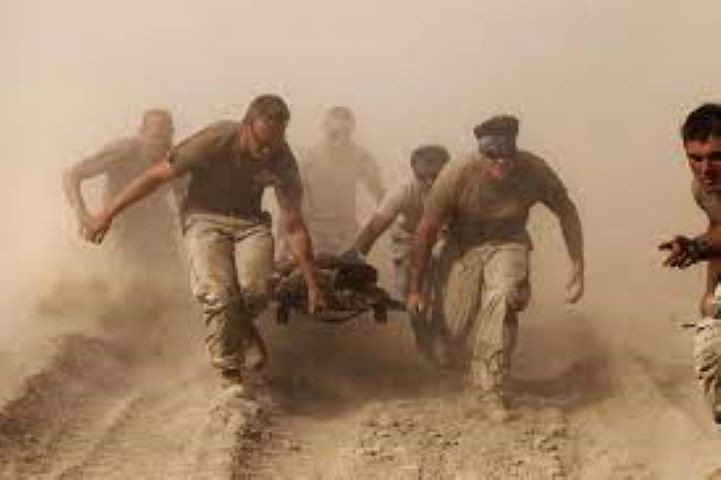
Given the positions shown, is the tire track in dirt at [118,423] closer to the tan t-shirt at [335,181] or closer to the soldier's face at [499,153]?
the soldier's face at [499,153]

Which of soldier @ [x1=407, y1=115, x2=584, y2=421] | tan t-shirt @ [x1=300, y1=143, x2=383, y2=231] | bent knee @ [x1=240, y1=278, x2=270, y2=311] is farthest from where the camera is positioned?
tan t-shirt @ [x1=300, y1=143, x2=383, y2=231]

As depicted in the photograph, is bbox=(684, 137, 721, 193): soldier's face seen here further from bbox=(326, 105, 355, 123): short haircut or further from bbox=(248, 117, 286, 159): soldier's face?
bbox=(326, 105, 355, 123): short haircut

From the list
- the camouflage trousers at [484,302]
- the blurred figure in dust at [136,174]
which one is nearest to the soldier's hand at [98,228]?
the camouflage trousers at [484,302]

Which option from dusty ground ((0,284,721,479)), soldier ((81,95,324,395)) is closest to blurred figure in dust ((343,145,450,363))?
dusty ground ((0,284,721,479))

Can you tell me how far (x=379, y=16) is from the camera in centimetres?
2358

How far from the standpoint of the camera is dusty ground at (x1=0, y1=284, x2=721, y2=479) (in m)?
6.36

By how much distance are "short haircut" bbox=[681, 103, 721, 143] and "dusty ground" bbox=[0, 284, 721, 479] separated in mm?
1740

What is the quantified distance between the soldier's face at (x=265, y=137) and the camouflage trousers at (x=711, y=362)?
3.13m

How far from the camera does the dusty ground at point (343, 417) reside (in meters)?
6.36

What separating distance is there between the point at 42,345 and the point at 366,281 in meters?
1.93

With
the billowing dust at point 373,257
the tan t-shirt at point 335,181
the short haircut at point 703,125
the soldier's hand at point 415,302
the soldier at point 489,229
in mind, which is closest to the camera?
the short haircut at point 703,125

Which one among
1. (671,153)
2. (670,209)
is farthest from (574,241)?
(671,153)

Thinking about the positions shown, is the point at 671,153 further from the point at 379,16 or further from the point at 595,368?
the point at 595,368

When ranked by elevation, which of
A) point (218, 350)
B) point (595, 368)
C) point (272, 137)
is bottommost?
point (595, 368)
